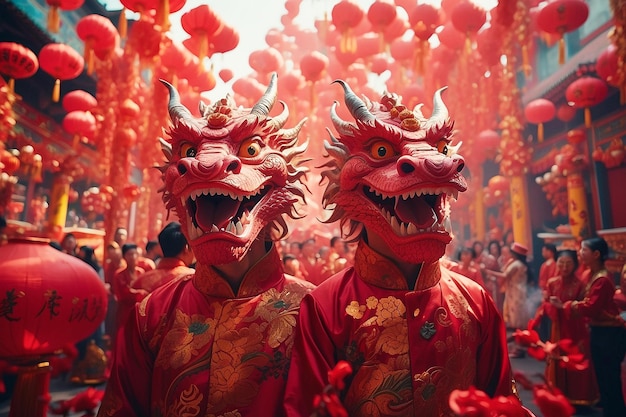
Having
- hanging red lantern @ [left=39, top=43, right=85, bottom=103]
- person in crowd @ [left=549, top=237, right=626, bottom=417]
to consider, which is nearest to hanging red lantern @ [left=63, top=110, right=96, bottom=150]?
hanging red lantern @ [left=39, top=43, right=85, bottom=103]

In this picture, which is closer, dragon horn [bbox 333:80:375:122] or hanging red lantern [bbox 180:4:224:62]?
dragon horn [bbox 333:80:375:122]

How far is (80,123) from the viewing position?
28.3ft

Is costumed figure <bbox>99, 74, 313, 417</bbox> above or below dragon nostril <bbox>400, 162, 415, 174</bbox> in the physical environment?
below

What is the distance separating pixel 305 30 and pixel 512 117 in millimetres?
12499

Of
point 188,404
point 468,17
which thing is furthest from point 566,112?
point 188,404

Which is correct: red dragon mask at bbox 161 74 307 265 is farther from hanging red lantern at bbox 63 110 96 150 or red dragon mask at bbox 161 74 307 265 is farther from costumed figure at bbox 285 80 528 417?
hanging red lantern at bbox 63 110 96 150

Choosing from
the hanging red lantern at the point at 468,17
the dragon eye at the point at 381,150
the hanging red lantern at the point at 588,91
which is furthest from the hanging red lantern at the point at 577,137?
the dragon eye at the point at 381,150

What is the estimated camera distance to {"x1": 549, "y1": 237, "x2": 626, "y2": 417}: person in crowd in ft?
12.5

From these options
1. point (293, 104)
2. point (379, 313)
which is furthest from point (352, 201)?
point (293, 104)

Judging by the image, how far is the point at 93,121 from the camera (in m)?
8.85

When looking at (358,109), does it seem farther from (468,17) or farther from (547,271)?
(468,17)

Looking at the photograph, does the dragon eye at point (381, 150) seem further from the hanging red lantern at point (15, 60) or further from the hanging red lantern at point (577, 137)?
the hanging red lantern at point (577, 137)

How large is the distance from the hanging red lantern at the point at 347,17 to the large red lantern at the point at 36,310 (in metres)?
8.01

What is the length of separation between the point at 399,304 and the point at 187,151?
119 centimetres
